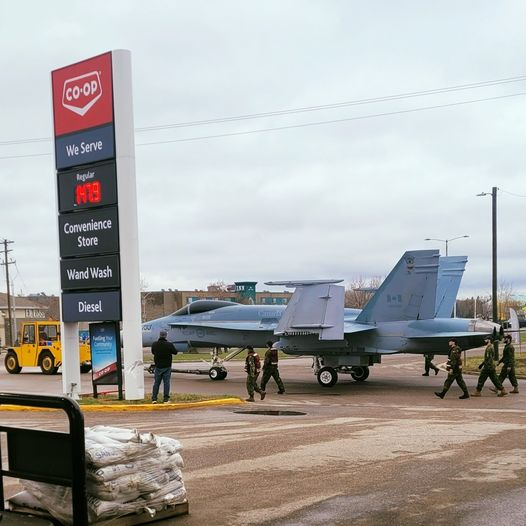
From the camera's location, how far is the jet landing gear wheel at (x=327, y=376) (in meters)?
23.9

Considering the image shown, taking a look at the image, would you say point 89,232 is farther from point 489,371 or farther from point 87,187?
point 489,371

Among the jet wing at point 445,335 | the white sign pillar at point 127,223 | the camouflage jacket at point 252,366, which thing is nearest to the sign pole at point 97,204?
the white sign pillar at point 127,223

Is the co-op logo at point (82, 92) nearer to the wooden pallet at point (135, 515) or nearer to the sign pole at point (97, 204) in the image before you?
the sign pole at point (97, 204)

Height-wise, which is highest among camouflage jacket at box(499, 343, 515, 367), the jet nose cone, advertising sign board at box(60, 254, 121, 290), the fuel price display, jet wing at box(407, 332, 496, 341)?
the fuel price display

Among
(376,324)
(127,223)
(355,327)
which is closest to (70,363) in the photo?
(127,223)

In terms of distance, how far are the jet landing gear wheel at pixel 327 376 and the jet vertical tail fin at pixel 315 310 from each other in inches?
63.5

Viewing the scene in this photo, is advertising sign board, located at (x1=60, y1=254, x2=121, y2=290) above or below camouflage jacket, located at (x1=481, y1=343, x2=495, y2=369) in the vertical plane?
above

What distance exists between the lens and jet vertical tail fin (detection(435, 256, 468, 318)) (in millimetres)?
27688

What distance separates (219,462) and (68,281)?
36.1 ft

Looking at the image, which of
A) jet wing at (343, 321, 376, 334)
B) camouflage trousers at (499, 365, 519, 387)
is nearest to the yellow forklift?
jet wing at (343, 321, 376, 334)

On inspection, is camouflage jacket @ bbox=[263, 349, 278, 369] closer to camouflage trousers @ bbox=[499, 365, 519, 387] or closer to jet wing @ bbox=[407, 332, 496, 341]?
jet wing @ bbox=[407, 332, 496, 341]

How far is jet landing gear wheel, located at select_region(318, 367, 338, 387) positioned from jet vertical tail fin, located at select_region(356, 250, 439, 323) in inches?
94.2

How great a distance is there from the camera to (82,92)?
18.3 m

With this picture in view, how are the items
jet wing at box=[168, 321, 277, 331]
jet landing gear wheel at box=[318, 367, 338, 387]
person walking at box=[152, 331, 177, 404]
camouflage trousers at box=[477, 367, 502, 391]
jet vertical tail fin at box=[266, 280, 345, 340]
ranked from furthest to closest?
1. jet wing at box=[168, 321, 277, 331]
2. jet landing gear wheel at box=[318, 367, 338, 387]
3. jet vertical tail fin at box=[266, 280, 345, 340]
4. camouflage trousers at box=[477, 367, 502, 391]
5. person walking at box=[152, 331, 177, 404]
